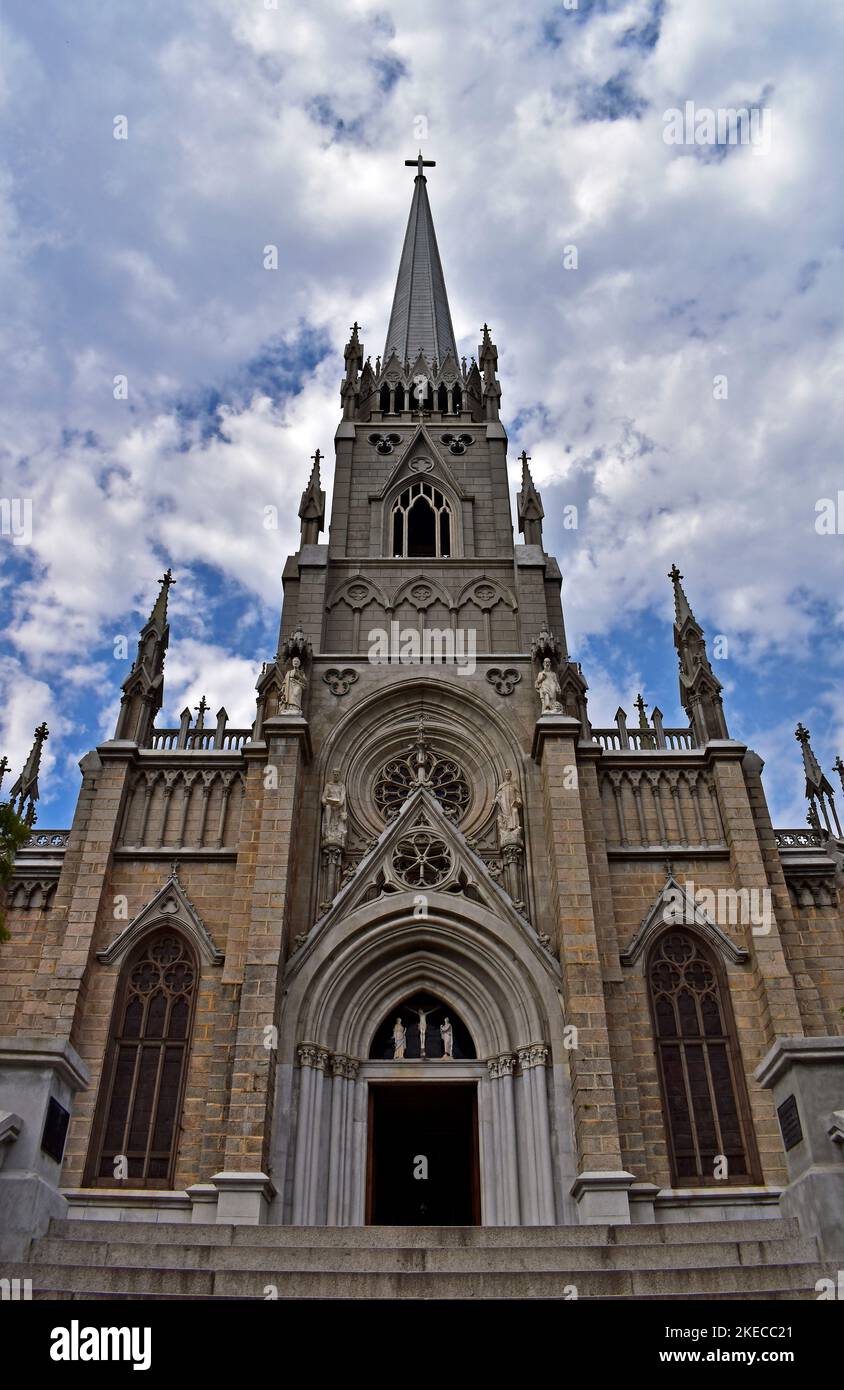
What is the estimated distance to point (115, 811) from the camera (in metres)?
19.6

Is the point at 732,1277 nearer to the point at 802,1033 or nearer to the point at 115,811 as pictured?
the point at 802,1033

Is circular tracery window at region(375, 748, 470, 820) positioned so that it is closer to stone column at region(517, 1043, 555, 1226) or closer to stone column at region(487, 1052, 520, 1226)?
stone column at region(487, 1052, 520, 1226)

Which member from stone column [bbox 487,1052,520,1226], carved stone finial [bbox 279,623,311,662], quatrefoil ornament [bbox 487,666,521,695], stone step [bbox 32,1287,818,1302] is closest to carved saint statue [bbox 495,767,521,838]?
quatrefoil ornament [bbox 487,666,521,695]

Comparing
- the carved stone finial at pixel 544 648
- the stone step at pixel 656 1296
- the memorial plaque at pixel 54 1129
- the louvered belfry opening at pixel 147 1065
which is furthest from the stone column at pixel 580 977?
the memorial plaque at pixel 54 1129

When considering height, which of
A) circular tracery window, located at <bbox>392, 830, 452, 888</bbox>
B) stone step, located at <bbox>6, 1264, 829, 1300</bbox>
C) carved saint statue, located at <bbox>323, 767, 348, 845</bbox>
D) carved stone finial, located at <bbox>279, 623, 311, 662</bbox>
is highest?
carved stone finial, located at <bbox>279, 623, 311, 662</bbox>

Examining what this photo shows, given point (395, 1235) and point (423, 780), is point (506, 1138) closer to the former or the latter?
point (395, 1235)

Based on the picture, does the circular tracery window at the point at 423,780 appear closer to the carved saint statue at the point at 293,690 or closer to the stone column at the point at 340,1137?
the carved saint statue at the point at 293,690

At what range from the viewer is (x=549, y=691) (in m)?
20.8

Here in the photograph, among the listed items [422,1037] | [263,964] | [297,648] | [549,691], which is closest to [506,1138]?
[422,1037]

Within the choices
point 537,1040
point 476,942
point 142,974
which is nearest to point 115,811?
point 142,974

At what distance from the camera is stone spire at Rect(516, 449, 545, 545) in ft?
85.3

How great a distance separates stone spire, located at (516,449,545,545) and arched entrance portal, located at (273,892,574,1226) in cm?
1122

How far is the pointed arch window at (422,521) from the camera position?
27.0 m

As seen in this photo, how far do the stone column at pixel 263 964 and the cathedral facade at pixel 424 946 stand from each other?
5cm
